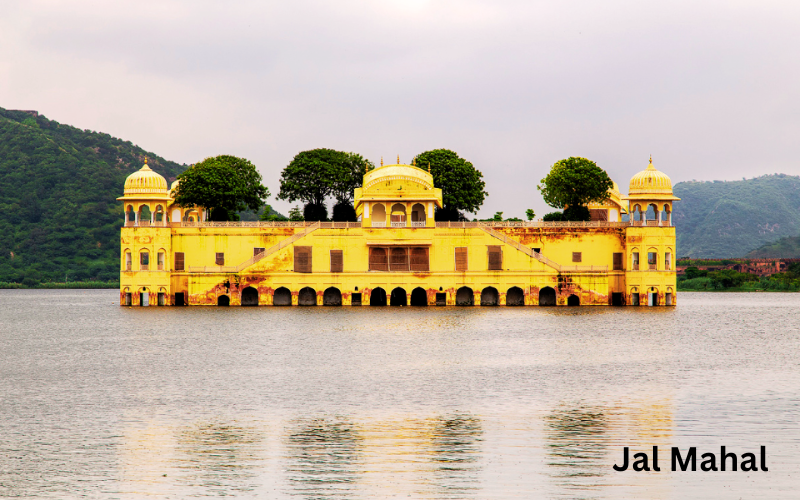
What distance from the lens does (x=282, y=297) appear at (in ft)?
259

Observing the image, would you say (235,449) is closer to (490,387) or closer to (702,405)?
(490,387)

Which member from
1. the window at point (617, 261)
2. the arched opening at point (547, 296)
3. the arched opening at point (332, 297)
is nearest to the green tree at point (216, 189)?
the arched opening at point (332, 297)

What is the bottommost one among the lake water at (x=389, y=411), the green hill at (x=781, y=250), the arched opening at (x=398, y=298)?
the lake water at (x=389, y=411)

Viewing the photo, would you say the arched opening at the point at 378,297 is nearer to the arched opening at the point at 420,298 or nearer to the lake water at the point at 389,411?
the arched opening at the point at 420,298

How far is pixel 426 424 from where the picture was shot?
24484mm

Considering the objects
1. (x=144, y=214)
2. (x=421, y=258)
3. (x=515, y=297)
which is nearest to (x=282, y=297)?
(x=421, y=258)

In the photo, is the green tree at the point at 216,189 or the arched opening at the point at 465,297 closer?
the arched opening at the point at 465,297

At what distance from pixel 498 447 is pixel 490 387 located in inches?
402

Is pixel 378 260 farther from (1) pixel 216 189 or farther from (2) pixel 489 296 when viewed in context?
(1) pixel 216 189

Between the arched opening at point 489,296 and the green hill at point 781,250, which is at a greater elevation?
the green hill at point 781,250

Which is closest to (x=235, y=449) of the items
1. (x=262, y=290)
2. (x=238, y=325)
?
(x=238, y=325)

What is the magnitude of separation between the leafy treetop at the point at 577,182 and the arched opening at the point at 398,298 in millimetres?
17386

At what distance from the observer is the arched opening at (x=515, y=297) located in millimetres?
77500

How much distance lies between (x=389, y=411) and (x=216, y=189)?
59985mm
